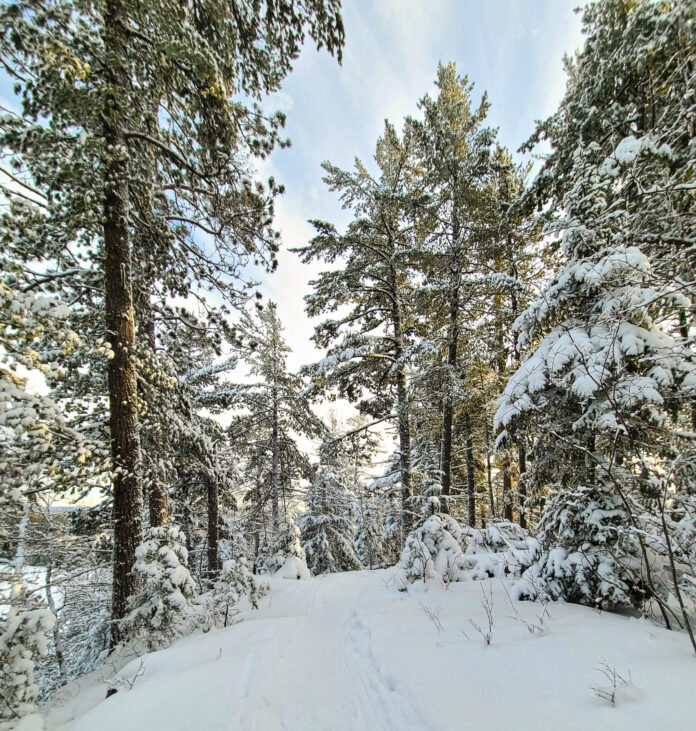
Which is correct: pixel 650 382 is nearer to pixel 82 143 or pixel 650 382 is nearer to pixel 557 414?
pixel 557 414

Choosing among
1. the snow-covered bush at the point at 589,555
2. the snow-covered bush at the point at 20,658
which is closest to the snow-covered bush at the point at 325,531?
the snow-covered bush at the point at 589,555

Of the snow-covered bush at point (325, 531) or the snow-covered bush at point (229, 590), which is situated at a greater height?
the snow-covered bush at point (229, 590)

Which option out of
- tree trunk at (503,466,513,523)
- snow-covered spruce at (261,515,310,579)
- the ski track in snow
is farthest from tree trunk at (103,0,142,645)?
tree trunk at (503,466,513,523)

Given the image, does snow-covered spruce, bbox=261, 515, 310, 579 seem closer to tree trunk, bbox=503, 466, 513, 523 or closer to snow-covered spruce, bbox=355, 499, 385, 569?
snow-covered spruce, bbox=355, 499, 385, 569

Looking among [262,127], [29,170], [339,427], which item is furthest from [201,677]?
[339,427]

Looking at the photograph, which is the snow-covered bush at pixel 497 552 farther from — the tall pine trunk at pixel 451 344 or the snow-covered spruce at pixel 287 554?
the snow-covered spruce at pixel 287 554

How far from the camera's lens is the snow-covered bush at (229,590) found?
5.54 m

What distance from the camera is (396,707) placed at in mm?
2715

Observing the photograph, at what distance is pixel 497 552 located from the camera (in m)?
6.88

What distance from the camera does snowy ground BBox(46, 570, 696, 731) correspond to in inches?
85.8

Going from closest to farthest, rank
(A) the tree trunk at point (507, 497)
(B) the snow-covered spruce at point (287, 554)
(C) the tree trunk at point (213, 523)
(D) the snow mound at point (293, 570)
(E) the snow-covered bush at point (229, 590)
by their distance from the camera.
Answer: (E) the snow-covered bush at point (229, 590), (D) the snow mound at point (293, 570), (B) the snow-covered spruce at point (287, 554), (C) the tree trunk at point (213, 523), (A) the tree trunk at point (507, 497)

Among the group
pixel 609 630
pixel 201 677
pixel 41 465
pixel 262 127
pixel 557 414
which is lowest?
pixel 201 677

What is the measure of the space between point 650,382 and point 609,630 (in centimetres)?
245

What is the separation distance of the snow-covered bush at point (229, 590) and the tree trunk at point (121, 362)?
138 cm
